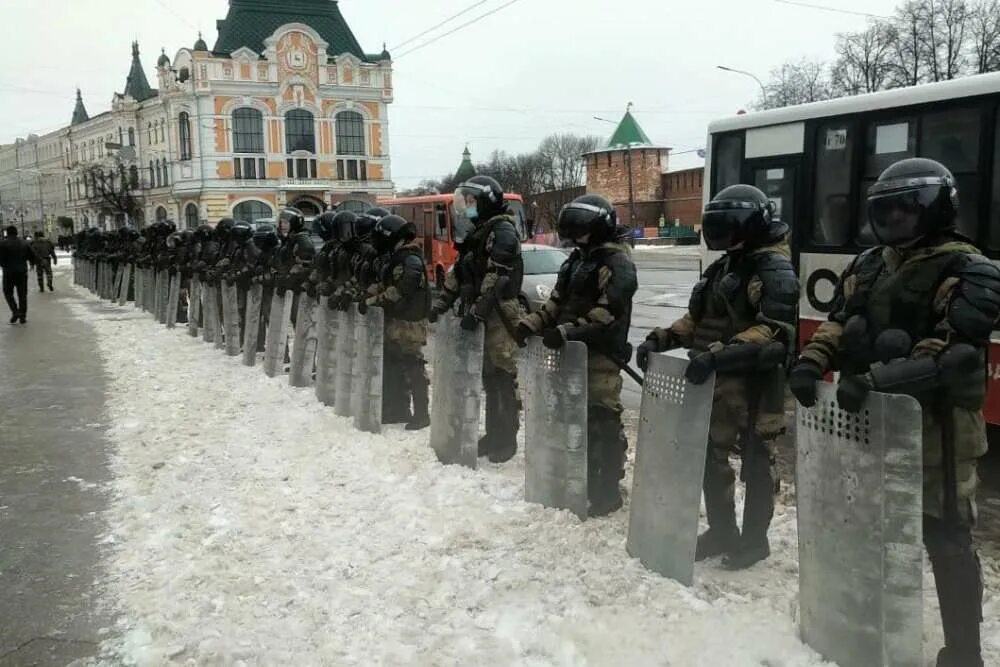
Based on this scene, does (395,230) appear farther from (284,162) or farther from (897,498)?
(284,162)

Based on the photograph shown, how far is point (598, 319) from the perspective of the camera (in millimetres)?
4422

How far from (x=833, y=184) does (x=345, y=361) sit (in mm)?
4433

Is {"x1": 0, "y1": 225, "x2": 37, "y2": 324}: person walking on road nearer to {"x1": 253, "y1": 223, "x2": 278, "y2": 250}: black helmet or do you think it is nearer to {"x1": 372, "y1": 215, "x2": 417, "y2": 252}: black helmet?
{"x1": 253, "y1": 223, "x2": 278, "y2": 250}: black helmet

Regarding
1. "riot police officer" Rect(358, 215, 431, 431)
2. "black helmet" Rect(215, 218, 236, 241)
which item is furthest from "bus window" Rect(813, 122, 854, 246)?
"black helmet" Rect(215, 218, 236, 241)

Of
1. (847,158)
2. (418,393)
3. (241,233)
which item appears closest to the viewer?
(418,393)

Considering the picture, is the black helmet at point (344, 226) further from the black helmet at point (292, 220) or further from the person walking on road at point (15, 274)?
the person walking on road at point (15, 274)

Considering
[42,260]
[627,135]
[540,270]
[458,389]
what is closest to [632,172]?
[627,135]

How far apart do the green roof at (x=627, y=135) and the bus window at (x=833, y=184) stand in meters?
56.4

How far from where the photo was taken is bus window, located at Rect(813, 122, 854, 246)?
24.0 feet

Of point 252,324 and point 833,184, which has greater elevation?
point 833,184

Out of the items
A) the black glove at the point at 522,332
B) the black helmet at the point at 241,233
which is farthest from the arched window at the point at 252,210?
the black glove at the point at 522,332

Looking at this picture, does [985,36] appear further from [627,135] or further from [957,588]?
[957,588]

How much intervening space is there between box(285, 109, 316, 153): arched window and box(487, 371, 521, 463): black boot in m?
61.2

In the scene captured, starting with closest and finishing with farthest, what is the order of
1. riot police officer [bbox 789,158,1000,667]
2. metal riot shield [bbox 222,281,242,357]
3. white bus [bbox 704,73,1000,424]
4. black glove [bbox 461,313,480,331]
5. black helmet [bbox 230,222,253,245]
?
riot police officer [bbox 789,158,1000,667]
black glove [bbox 461,313,480,331]
white bus [bbox 704,73,1000,424]
metal riot shield [bbox 222,281,242,357]
black helmet [bbox 230,222,253,245]
